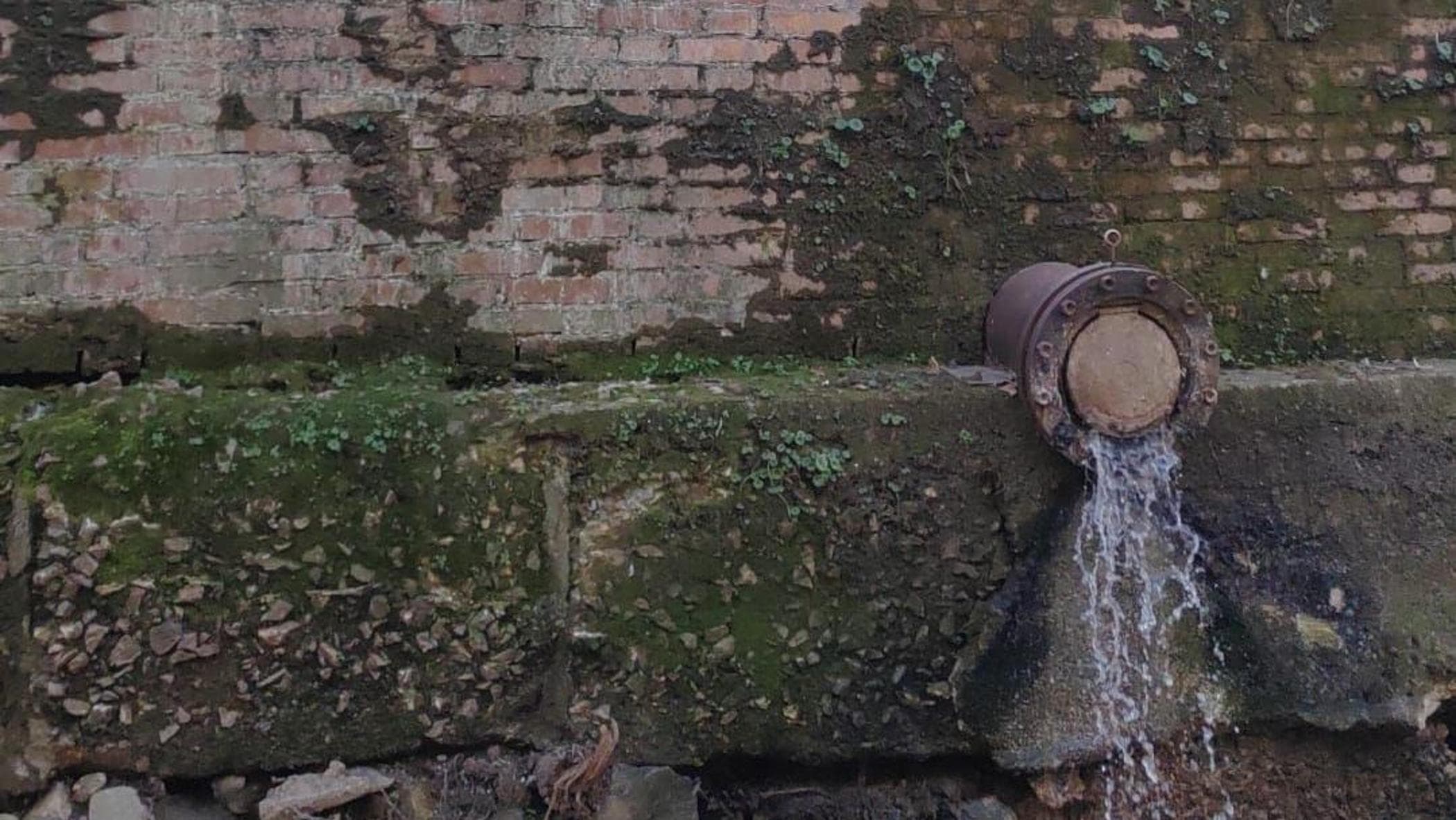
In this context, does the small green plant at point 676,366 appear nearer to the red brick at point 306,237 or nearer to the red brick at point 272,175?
the red brick at point 306,237

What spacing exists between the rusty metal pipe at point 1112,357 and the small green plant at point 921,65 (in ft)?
2.28

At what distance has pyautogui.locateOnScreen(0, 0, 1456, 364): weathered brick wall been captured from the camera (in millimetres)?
2430

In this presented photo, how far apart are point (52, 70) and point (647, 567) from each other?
1.84 meters

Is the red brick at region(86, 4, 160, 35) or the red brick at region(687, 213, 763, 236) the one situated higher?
the red brick at region(86, 4, 160, 35)

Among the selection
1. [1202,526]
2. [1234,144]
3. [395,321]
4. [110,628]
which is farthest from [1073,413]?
[110,628]

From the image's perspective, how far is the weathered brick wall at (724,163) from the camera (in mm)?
2430

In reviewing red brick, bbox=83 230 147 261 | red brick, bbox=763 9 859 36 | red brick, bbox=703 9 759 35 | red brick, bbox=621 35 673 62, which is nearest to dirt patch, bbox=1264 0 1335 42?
red brick, bbox=763 9 859 36

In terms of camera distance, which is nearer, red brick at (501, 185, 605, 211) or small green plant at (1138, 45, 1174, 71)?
red brick at (501, 185, 605, 211)

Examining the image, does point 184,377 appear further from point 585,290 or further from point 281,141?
point 585,290

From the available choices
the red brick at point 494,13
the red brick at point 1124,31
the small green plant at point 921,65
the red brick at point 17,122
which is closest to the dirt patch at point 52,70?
the red brick at point 17,122

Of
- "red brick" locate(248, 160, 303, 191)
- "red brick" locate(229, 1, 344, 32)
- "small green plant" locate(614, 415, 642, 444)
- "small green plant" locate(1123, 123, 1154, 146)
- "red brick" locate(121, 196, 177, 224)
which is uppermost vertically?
"red brick" locate(229, 1, 344, 32)

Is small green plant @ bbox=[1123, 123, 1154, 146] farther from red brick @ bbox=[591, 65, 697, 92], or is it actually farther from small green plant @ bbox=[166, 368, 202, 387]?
small green plant @ bbox=[166, 368, 202, 387]

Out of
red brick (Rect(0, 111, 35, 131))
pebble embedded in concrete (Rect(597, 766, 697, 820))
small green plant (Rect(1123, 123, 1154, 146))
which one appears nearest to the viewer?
pebble embedded in concrete (Rect(597, 766, 697, 820))

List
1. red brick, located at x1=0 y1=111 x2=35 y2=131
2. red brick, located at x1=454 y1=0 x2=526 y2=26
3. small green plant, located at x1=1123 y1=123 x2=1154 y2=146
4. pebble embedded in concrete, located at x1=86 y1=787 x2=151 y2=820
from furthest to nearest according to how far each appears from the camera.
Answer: small green plant, located at x1=1123 y1=123 x2=1154 y2=146
red brick, located at x1=454 y1=0 x2=526 y2=26
red brick, located at x1=0 y1=111 x2=35 y2=131
pebble embedded in concrete, located at x1=86 y1=787 x2=151 y2=820
